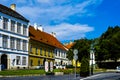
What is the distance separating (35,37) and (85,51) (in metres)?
19.5

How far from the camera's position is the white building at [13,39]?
5847cm

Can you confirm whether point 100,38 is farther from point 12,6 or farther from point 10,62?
point 10,62

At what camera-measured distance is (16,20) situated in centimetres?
6272

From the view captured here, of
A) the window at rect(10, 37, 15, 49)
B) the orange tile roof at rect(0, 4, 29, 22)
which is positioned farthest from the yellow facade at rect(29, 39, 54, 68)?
the window at rect(10, 37, 15, 49)

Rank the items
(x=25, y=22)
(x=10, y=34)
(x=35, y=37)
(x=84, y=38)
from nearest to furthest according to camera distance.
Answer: (x=10, y=34) < (x=25, y=22) < (x=35, y=37) < (x=84, y=38)

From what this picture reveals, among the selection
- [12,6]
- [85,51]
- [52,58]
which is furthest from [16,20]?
[85,51]

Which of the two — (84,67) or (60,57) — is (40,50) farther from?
(84,67)

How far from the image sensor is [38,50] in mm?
74812

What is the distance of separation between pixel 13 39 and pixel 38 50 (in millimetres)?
13650

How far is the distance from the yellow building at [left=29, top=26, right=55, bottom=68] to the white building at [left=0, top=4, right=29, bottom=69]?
3328mm

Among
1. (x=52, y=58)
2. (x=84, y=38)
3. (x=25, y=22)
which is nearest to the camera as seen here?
(x=25, y=22)

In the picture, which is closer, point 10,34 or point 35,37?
point 10,34

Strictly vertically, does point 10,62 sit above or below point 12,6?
below

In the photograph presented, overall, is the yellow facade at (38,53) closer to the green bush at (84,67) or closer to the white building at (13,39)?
the white building at (13,39)
